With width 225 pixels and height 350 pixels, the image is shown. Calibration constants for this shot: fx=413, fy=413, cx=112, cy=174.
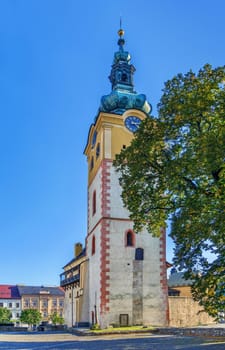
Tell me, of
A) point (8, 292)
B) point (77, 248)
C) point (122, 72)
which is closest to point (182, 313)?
point (77, 248)

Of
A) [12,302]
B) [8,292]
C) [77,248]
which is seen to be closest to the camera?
[77,248]

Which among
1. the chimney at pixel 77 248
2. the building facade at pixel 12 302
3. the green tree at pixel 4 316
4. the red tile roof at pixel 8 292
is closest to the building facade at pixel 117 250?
the chimney at pixel 77 248

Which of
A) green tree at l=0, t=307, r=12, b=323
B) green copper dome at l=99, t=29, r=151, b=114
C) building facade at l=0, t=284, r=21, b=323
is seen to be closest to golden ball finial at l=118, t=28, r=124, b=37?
green copper dome at l=99, t=29, r=151, b=114

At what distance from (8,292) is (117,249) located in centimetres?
7906

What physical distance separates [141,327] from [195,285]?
10786mm

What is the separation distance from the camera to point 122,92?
34312 millimetres

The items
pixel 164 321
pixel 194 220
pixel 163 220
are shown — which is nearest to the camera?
pixel 194 220

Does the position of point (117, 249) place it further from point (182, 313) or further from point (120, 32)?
point (120, 32)

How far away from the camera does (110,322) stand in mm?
26562

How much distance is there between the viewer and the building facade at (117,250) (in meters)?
27.2

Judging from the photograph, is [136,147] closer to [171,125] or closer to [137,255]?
[171,125]

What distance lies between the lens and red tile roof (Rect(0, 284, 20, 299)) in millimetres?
97825

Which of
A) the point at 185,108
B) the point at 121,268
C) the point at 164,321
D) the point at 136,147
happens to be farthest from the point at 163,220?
the point at 164,321

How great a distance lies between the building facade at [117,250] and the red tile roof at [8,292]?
7219cm
